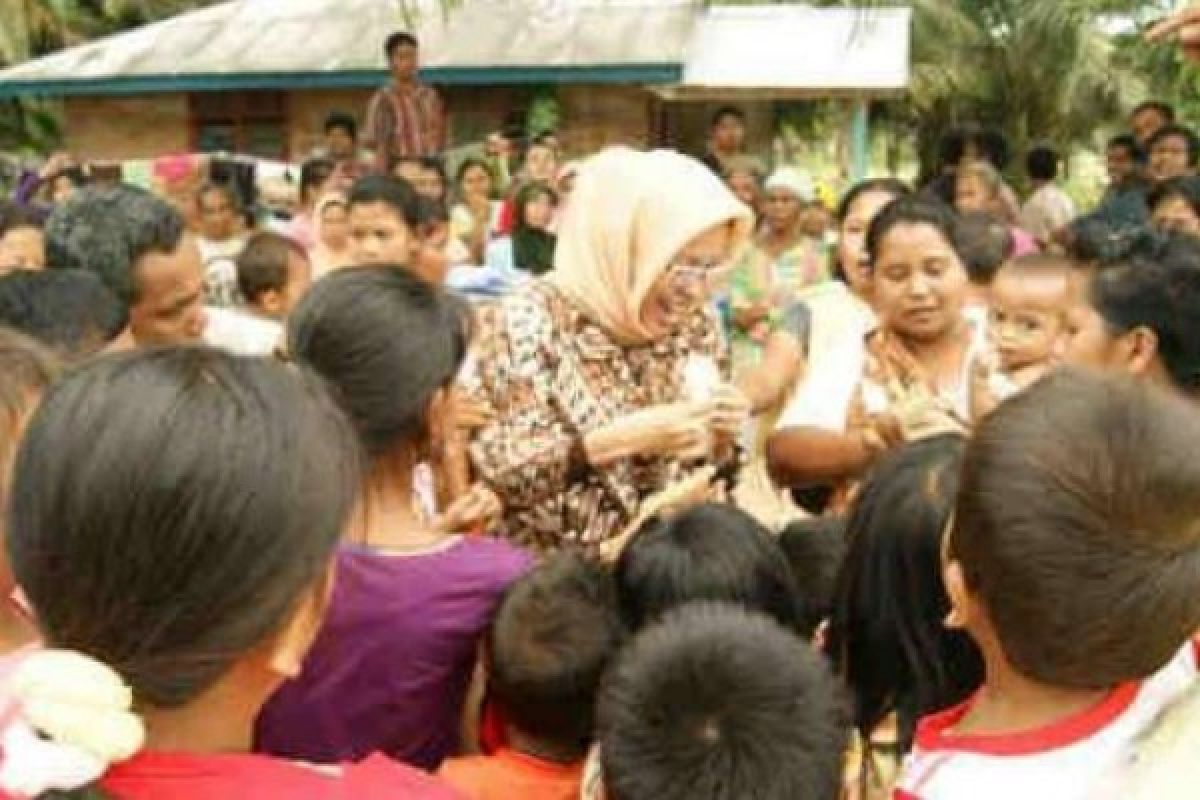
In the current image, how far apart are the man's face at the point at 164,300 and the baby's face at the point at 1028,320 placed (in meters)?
1.76

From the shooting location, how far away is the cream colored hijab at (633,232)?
111 inches

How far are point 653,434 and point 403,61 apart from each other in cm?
673

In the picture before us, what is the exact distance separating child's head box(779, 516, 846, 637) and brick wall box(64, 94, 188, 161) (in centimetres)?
1315

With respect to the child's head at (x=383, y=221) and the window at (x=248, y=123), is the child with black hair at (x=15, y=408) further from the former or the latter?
the window at (x=248, y=123)

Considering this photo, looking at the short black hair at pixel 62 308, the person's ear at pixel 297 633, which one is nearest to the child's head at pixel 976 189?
the short black hair at pixel 62 308

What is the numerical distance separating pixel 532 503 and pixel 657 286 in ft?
1.45

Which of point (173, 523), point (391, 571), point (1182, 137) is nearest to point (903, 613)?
point (391, 571)

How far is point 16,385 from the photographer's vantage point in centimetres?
200

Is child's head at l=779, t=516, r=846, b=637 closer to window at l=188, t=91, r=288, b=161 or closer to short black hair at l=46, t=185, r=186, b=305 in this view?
short black hair at l=46, t=185, r=186, b=305

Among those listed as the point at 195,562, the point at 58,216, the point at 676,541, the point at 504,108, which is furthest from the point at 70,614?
the point at 504,108

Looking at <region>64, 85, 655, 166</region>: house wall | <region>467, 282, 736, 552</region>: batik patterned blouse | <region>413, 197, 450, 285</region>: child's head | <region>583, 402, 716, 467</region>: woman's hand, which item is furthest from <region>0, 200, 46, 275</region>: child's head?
<region>64, 85, 655, 166</region>: house wall

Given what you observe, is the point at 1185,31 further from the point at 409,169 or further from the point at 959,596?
the point at 409,169

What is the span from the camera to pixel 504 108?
1398 cm

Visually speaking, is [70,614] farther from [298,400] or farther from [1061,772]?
[1061,772]
